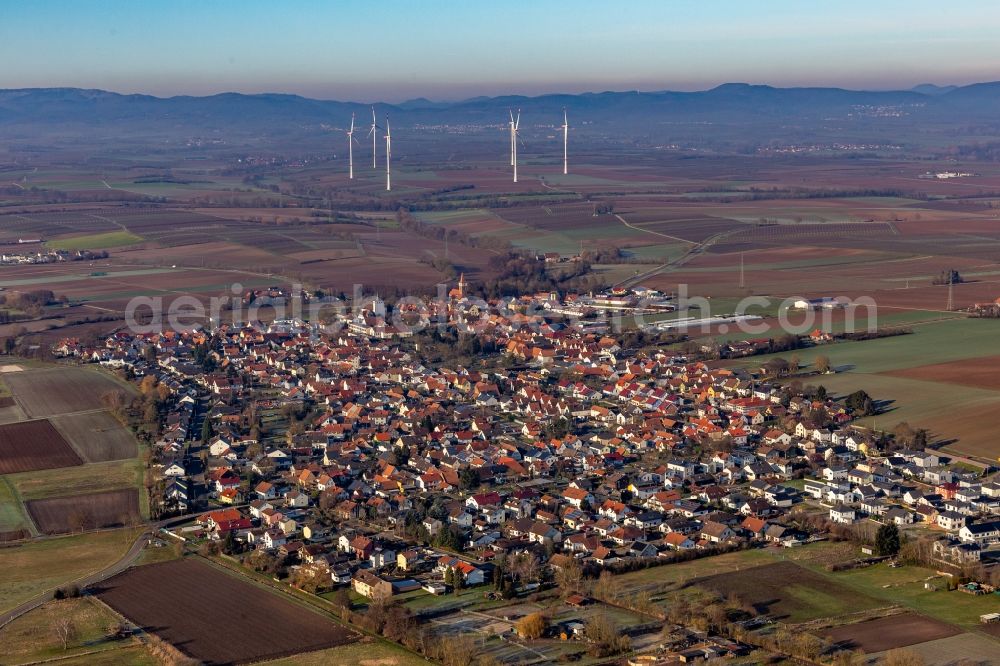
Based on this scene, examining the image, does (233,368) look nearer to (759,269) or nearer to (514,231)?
(759,269)

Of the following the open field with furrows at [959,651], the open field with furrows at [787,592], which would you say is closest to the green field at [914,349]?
the open field with furrows at [787,592]

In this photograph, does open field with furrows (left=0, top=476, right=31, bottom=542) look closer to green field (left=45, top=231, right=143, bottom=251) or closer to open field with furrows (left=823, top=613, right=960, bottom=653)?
open field with furrows (left=823, top=613, right=960, bottom=653)

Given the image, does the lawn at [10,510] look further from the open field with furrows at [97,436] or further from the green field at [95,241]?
the green field at [95,241]

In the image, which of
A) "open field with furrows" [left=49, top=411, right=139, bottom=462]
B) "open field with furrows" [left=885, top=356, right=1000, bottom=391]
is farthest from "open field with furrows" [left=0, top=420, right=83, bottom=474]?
"open field with furrows" [left=885, top=356, right=1000, bottom=391]

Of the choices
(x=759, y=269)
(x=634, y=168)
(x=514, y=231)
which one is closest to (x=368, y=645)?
(x=759, y=269)

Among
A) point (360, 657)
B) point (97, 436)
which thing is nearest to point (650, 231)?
point (97, 436)

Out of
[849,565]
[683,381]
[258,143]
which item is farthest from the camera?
[258,143]
